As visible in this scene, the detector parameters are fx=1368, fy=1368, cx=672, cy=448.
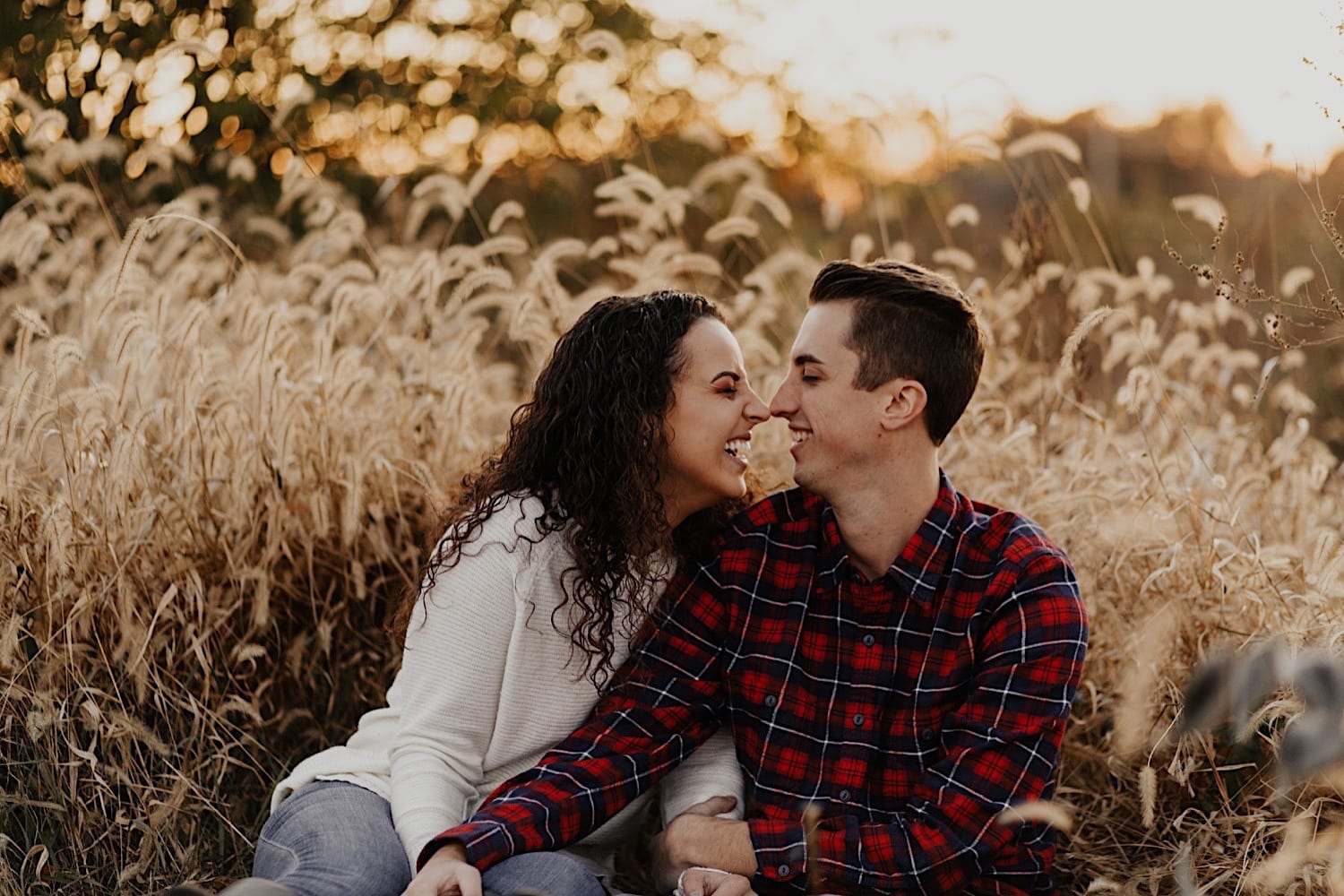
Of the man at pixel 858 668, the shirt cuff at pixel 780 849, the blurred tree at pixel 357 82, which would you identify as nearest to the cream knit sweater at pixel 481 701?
the man at pixel 858 668

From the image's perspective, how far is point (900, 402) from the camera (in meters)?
2.85

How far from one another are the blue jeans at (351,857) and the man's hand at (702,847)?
14 cm

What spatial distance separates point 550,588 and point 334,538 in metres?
1.08

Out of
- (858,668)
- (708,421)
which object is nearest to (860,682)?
(858,668)

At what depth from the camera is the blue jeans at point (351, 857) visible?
2473mm

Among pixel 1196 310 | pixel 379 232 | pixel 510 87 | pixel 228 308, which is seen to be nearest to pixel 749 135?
pixel 510 87

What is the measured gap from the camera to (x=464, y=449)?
3910 millimetres

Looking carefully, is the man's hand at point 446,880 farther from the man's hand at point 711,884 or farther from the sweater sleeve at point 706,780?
the sweater sleeve at point 706,780

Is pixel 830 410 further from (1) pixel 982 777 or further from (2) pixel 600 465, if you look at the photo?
(1) pixel 982 777

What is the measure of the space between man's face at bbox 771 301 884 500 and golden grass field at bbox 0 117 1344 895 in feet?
1.81

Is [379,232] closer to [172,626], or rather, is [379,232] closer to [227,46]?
[227,46]

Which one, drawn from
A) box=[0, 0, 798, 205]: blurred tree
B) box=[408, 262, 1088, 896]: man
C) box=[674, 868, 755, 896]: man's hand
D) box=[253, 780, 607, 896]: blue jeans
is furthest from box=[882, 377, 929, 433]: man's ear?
box=[0, 0, 798, 205]: blurred tree

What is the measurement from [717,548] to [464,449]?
1.17 meters

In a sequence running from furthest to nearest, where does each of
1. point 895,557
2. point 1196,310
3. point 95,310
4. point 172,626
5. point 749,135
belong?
point 749,135 < point 1196,310 < point 95,310 < point 172,626 < point 895,557
